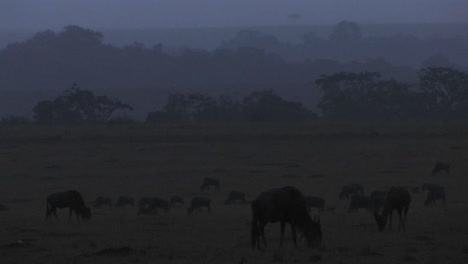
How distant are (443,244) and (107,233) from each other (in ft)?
19.4

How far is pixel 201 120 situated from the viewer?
2466 inches

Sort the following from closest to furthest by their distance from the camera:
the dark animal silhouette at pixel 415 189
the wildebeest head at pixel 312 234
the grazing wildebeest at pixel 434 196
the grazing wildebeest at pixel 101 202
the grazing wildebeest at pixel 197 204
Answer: the wildebeest head at pixel 312 234 → the grazing wildebeest at pixel 197 204 → the grazing wildebeest at pixel 434 196 → the grazing wildebeest at pixel 101 202 → the dark animal silhouette at pixel 415 189

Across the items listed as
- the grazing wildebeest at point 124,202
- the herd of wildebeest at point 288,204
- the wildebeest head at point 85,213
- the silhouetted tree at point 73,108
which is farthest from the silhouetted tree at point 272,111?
the wildebeest head at point 85,213

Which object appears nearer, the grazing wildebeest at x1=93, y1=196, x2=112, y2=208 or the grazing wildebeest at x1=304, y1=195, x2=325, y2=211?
the grazing wildebeest at x1=304, y1=195, x2=325, y2=211

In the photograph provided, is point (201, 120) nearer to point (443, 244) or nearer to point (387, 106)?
point (387, 106)

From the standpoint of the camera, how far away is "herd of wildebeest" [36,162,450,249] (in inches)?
560

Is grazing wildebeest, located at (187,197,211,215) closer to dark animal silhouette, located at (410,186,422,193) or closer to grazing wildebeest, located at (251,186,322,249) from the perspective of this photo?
grazing wildebeest, located at (251,186,322,249)

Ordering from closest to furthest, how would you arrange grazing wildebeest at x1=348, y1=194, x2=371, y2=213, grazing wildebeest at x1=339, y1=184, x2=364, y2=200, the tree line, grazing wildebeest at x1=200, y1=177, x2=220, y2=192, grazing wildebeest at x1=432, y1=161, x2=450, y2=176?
grazing wildebeest at x1=348, y1=194, x2=371, y2=213, grazing wildebeest at x1=339, y1=184, x2=364, y2=200, grazing wildebeest at x1=200, y1=177, x2=220, y2=192, grazing wildebeest at x1=432, y1=161, x2=450, y2=176, the tree line

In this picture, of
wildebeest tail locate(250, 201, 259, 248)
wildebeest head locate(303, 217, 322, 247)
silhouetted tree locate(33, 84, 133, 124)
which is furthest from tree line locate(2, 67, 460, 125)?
wildebeest tail locate(250, 201, 259, 248)

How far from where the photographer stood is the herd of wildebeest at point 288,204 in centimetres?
1422

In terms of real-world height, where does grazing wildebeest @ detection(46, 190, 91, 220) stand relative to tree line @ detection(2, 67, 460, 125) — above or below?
below

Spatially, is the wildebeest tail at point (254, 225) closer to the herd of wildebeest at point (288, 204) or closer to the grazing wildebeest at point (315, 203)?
the herd of wildebeest at point (288, 204)

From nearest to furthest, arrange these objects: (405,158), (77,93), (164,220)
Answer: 1. (164,220)
2. (405,158)
3. (77,93)

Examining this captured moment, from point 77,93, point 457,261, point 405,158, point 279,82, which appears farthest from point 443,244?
point 279,82
